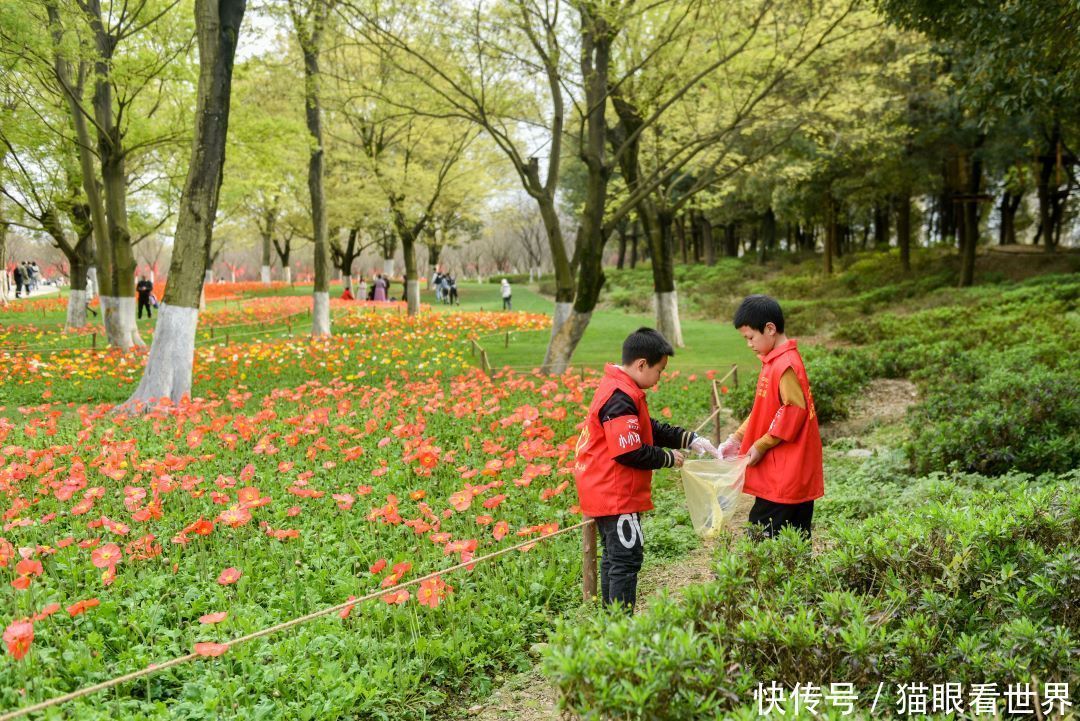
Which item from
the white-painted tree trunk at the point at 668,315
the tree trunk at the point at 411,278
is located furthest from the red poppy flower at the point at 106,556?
the tree trunk at the point at 411,278

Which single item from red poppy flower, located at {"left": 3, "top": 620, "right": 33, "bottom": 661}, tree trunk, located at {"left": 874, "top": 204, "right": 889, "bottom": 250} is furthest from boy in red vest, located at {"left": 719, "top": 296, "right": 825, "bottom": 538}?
tree trunk, located at {"left": 874, "top": 204, "right": 889, "bottom": 250}

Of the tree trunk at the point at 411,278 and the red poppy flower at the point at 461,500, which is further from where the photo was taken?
the tree trunk at the point at 411,278

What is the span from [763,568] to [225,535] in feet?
12.3

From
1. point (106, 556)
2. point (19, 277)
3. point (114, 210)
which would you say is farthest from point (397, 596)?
point (19, 277)

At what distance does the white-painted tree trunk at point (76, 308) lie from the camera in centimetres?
2153

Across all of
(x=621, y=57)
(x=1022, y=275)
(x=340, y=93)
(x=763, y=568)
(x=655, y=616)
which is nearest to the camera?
(x=655, y=616)

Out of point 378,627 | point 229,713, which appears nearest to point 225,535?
point 378,627

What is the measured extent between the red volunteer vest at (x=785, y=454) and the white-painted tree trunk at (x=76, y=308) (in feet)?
74.6

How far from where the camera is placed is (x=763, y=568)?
10.2 ft

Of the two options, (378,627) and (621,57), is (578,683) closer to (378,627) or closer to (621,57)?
(378,627)

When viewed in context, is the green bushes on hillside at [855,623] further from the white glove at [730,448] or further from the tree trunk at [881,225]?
the tree trunk at [881,225]

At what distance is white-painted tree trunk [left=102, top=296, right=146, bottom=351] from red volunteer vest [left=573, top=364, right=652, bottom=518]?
14356 millimetres

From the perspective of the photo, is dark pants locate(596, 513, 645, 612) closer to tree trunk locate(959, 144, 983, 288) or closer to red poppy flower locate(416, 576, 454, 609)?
red poppy flower locate(416, 576, 454, 609)

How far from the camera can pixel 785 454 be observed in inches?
152
